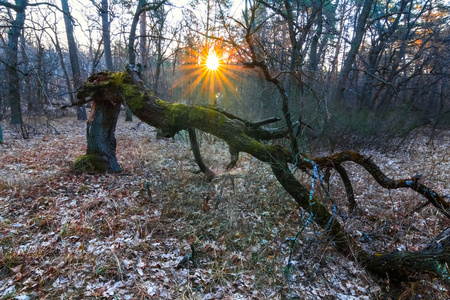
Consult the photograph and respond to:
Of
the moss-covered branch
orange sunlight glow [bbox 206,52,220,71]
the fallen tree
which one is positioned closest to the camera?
the fallen tree

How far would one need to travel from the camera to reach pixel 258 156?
3.58 metres

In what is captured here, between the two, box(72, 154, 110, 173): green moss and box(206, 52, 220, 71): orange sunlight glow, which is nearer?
box(72, 154, 110, 173): green moss

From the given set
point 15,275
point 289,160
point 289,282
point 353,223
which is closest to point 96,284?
point 15,275

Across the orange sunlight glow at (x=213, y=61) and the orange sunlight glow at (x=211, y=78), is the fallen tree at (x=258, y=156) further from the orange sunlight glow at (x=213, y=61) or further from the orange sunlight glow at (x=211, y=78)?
the orange sunlight glow at (x=213, y=61)

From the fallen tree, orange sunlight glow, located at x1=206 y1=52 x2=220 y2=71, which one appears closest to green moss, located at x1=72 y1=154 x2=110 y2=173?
the fallen tree

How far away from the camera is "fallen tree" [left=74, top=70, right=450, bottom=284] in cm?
259

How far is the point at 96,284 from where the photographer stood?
2.58 metres

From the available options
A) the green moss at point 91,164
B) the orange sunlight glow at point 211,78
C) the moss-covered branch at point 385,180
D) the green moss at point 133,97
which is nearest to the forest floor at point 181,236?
the green moss at point 91,164

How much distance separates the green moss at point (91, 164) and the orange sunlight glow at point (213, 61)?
8304 mm

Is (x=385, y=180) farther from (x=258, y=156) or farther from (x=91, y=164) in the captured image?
(x=91, y=164)

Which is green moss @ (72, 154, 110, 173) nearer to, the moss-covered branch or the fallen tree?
the fallen tree

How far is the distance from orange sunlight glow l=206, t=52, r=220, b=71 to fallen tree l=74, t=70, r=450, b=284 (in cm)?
752

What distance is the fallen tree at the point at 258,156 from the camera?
8.49ft

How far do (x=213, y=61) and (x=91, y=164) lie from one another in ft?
28.7
